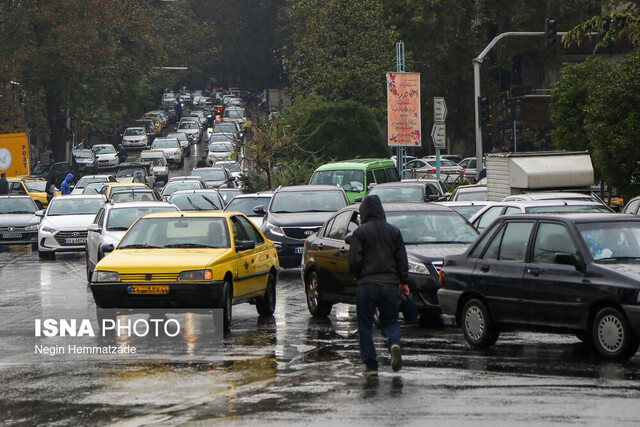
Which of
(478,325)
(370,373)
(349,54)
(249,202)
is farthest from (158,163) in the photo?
(370,373)

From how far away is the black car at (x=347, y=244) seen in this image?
15445 mm

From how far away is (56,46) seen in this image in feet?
211

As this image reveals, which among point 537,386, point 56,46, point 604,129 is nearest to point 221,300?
point 537,386

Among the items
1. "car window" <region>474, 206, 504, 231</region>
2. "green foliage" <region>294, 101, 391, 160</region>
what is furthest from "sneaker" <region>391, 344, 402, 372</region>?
"green foliage" <region>294, 101, 391, 160</region>

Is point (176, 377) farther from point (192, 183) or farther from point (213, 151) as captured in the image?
point (213, 151)

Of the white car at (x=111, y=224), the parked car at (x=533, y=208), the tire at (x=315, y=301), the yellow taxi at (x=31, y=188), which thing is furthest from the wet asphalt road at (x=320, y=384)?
the yellow taxi at (x=31, y=188)

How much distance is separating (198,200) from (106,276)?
720 inches

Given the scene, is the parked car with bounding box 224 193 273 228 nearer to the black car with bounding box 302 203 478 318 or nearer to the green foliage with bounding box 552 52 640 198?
the green foliage with bounding box 552 52 640 198

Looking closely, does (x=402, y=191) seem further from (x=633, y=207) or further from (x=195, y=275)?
(x=195, y=275)

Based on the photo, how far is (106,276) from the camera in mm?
14359

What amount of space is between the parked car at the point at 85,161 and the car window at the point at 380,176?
4302cm

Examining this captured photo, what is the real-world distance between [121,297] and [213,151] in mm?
60143

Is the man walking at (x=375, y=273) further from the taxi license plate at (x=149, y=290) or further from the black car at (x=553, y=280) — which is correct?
the taxi license plate at (x=149, y=290)

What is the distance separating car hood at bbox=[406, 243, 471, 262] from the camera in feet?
48.7
